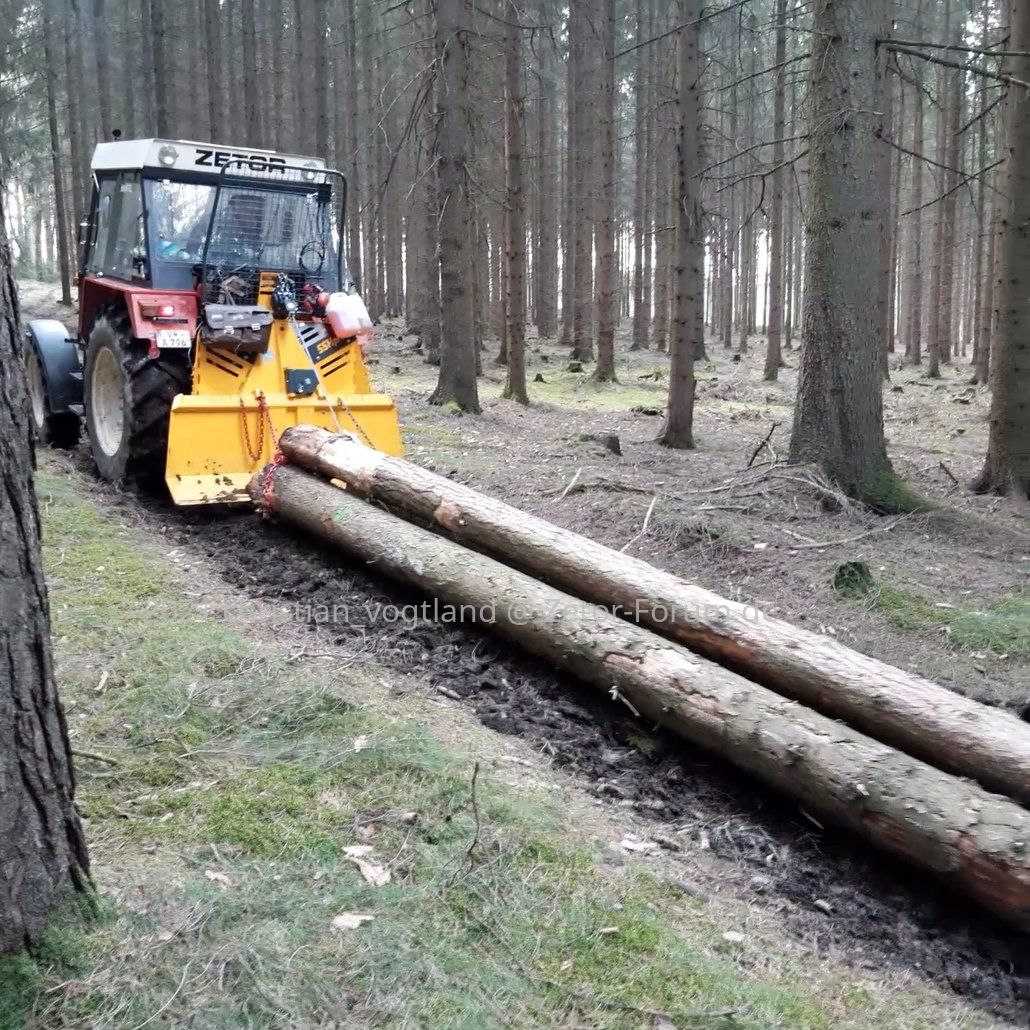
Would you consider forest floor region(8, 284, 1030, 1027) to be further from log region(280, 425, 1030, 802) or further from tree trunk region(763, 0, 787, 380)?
tree trunk region(763, 0, 787, 380)

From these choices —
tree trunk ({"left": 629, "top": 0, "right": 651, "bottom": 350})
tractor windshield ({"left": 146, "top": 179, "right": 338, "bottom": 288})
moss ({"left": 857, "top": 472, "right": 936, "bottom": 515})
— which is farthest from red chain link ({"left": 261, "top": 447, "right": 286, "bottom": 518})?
tree trunk ({"left": 629, "top": 0, "right": 651, "bottom": 350})

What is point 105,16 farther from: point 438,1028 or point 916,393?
point 438,1028

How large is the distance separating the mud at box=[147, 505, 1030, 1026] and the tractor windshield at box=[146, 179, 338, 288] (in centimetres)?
309

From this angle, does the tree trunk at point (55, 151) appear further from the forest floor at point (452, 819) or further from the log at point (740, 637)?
the log at point (740, 637)

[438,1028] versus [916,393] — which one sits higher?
[916,393]

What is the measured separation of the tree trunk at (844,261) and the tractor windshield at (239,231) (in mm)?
4381

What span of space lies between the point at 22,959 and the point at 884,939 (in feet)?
9.53

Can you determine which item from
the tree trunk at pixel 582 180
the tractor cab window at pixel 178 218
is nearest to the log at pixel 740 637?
the tractor cab window at pixel 178 218

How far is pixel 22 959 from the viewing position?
7.97 ft

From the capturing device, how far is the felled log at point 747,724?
3604 millimetres

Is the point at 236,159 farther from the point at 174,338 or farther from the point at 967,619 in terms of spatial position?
the point at 967,619

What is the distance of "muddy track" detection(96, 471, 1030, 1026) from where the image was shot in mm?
3545

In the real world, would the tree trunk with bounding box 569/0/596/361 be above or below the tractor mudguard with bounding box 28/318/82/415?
above

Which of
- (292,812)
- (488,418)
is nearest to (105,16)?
(488,418)
